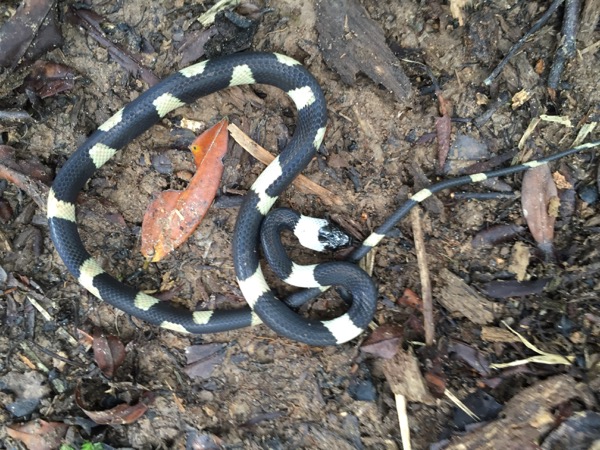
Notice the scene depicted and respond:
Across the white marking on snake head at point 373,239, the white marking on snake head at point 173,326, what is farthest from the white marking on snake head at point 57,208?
the white marking on snake head at point 373,239

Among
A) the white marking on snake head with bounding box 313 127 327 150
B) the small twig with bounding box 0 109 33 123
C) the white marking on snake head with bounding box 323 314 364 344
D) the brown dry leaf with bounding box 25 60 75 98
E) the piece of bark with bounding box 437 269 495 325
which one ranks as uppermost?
the brown dry leaf with bounding box 25 60 75 98

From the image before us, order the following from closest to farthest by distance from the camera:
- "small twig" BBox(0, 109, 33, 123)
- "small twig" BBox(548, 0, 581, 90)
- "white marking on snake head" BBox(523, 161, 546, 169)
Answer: "small twig" BBox(548, 0, 581, 90), "white marking on snake head" BBox(523, 161, 546, 169), "small twig" BBox(0, 109, 33, 123)

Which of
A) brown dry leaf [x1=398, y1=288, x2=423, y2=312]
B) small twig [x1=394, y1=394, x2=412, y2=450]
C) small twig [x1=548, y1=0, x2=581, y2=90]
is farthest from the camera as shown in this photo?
brown dry leaf [x1=398, y1=288, x2=423, y2=312]

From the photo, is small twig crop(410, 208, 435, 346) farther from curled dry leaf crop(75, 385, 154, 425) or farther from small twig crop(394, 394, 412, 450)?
curled dry leaf crop(75, 385, 154, 425)

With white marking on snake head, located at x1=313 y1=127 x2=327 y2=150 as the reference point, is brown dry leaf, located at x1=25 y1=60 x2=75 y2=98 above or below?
above

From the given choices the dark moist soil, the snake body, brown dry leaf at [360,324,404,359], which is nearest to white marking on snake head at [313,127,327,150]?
the snake body

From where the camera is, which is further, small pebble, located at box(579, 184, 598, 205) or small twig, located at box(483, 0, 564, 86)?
small pebble, located at box(579, 184, 598, 205)

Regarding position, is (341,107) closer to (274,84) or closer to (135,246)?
(274,84)

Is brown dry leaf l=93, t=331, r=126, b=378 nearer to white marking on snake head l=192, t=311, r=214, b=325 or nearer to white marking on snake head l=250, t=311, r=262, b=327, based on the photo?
white marking on snake head l=192, t=311, r=214, b=325
